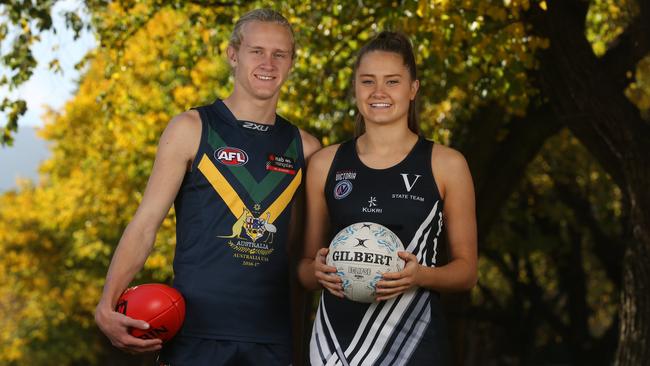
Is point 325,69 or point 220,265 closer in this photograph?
point 220,265

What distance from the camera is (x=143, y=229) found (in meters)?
4.38

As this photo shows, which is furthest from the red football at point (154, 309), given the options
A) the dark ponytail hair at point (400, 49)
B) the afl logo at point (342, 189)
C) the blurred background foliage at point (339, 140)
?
the blurred background foliage at point (339, 140)

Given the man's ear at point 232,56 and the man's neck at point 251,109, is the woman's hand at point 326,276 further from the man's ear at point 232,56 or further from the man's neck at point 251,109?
the man's ear at point 232,56

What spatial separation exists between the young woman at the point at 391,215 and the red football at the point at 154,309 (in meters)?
0.63

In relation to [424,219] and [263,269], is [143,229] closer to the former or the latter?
[263,269]

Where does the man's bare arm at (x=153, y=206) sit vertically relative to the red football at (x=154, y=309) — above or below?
above

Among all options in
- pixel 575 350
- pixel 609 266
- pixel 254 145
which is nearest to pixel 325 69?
pixel 254 145

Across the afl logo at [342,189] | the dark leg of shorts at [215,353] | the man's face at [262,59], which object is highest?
the man's face at [262,59]

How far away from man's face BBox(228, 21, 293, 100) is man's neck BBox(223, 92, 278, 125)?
30mm

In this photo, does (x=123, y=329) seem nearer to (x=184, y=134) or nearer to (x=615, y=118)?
(x=184, y=134)

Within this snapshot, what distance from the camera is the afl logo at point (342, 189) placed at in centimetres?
441

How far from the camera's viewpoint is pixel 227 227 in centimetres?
437

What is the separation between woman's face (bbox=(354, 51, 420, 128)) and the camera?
14.7 ft

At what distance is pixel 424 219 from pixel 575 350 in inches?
719
